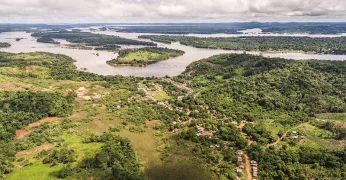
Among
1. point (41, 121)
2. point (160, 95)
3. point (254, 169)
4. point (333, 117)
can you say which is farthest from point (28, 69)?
point (333, 117)

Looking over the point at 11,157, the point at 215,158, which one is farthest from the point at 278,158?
the point at 11,157

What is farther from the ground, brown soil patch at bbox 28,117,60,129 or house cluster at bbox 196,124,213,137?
brown soil patch at bbox 28,117,60,129

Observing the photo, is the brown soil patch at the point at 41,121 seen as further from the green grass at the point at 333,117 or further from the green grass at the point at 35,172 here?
the green grass at the point at 333,117

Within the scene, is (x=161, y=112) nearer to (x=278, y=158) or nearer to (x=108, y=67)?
(x=278, y=158)

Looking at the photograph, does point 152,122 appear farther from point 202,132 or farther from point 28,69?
point 28,69

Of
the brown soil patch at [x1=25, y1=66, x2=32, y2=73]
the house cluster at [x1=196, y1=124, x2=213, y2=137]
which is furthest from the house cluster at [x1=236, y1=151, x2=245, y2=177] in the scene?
the brown soil patch at [x1=25, y1=66, x2=32, y2=73]

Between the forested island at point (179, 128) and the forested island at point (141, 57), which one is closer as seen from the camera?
the forested island at point (179, 128)

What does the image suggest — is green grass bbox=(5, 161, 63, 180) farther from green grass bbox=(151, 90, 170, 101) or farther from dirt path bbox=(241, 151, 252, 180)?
green grass bbox=(151, 90, 170, 101)

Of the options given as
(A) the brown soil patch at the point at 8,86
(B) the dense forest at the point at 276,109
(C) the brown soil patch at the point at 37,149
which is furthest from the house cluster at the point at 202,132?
(A) the brown soil patch at the point at 8,86
